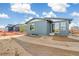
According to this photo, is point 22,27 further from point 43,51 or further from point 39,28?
point 43,51

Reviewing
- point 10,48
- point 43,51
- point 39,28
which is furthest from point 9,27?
point 43,51

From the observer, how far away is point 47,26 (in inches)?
103

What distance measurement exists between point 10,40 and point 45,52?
43 centimetres

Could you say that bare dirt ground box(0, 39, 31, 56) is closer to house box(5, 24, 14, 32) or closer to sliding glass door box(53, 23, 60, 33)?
house box(5, 24, 14, 32)

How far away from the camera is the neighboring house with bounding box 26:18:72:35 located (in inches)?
A: 102

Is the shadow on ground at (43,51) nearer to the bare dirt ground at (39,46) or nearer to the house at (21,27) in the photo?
the bare dirt ground at (39,46)

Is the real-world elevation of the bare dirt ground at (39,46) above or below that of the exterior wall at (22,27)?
below

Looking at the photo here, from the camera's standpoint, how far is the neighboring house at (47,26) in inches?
102

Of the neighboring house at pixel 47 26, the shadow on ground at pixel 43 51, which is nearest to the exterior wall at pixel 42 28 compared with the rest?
the neighboring house at pixel 47 26

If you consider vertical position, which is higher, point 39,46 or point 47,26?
point 47,26

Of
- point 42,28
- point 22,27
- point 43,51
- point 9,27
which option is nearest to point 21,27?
point 22,27

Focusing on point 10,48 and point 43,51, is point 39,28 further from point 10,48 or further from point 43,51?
point 10,48

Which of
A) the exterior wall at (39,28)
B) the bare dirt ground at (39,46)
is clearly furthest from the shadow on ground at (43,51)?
the exterior wall at (39,28)

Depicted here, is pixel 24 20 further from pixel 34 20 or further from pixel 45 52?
pixel 45 52
